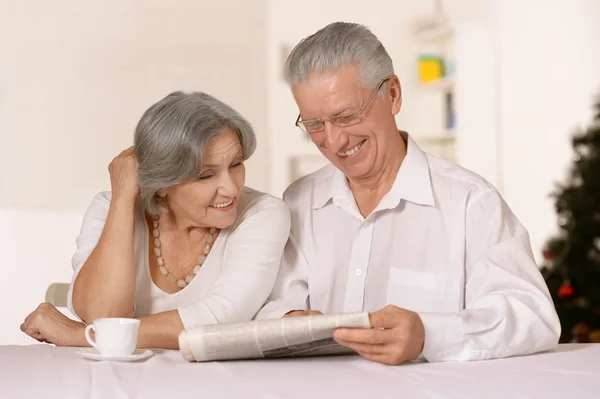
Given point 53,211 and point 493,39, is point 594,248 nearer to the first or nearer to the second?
point 493,39

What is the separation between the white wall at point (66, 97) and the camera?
515 cm

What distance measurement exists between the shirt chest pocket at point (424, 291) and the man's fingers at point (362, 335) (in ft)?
1.81

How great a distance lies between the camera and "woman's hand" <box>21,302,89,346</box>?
1757 mm

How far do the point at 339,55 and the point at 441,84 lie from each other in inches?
163

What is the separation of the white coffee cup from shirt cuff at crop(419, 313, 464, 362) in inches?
21.3

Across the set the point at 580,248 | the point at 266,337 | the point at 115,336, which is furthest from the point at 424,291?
the point at 580,248

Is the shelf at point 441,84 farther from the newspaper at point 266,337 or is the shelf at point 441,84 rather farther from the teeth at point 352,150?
the newspaper at point 266,337

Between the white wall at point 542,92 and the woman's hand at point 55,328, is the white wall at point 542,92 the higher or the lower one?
the higher one

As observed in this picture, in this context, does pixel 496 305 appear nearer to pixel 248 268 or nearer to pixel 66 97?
pixel 248 268

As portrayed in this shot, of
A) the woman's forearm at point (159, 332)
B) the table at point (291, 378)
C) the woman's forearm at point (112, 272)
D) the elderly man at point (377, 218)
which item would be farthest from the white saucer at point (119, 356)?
the elderly man at point (377, 218)

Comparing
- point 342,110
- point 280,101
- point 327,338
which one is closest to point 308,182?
point 342,110

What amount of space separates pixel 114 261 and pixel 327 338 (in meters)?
0.66

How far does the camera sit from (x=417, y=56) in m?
6.34

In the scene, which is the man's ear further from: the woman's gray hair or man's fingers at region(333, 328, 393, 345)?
man's fingers at region(333, 328, 393, 345)
